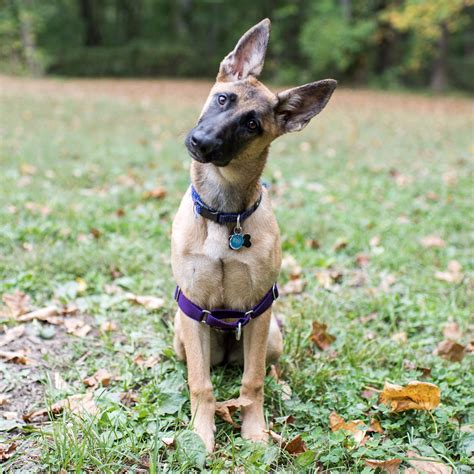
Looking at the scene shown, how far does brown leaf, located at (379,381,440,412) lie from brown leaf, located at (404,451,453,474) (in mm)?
313

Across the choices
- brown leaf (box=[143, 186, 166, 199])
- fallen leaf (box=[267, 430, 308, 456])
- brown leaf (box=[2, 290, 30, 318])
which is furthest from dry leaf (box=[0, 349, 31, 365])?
brown leaf (box=[143, 186, 166, 199])

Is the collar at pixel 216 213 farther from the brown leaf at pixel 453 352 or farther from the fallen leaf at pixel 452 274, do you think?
the fallen leaf at pixel 452 274

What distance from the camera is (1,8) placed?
77.9 ft

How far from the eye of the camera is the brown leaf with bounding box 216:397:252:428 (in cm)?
259

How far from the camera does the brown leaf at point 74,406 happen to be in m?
2.50

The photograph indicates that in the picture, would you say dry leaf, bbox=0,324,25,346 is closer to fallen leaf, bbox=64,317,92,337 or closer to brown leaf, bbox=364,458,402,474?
fallen leaf, bbox=64,317,92,337

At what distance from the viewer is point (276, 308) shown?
3.74 metres

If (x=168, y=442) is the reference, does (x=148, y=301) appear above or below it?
below

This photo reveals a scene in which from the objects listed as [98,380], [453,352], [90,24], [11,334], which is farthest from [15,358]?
[90,24]

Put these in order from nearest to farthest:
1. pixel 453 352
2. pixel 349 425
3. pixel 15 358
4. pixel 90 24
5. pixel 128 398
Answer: pixel 349 425 → pixel 128 398 → pixel 15 358 → pixel 453 352 → pixel 90 24

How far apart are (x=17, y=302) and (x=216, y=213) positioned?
1785 mm

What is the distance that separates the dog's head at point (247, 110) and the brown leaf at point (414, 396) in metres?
1.35

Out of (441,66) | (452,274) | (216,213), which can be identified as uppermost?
(216,213)

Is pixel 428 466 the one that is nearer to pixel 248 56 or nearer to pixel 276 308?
pixel 276 308
